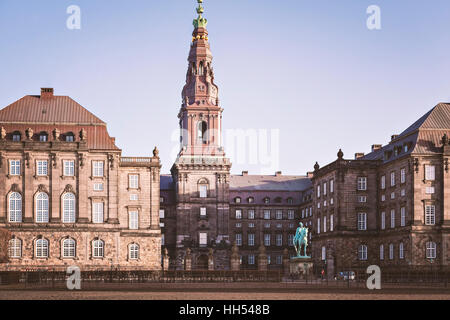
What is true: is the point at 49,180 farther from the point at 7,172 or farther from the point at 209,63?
the point at 209,63

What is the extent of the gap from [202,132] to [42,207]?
137 feet

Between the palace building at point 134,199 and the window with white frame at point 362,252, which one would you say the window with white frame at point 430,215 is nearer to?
the palace building at point 134,199

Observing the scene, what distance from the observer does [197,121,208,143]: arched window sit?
12575 cm

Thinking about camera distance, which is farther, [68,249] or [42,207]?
[42,207]

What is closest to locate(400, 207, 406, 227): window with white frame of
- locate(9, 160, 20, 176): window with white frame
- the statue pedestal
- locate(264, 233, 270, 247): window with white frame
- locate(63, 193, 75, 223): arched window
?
the statue pedestal

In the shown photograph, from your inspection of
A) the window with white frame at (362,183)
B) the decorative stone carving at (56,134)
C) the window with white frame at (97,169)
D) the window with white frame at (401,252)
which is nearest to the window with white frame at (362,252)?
the window with white frame at (362,183)

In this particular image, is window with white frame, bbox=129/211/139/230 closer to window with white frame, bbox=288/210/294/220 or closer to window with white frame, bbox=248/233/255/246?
window with white frame, bbox=248/233/255/246

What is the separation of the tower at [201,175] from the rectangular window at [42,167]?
3349 centimetres

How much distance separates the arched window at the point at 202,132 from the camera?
413 feet

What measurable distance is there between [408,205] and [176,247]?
144 feet

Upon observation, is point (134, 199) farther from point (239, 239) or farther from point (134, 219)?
point (239, 239)

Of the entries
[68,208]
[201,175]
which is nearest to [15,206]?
[68,208]

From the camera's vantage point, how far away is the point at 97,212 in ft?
298
